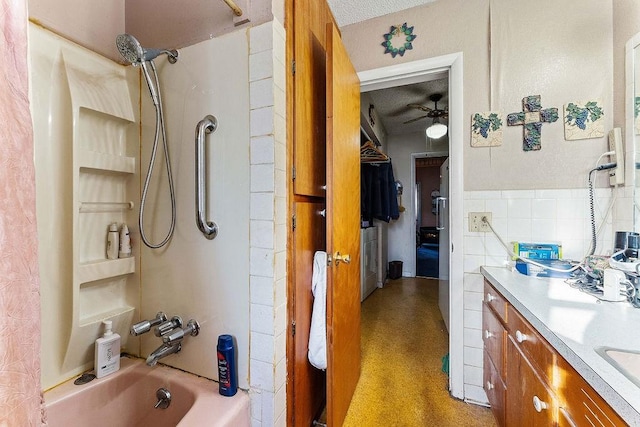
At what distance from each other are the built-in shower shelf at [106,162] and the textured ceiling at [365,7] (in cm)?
150

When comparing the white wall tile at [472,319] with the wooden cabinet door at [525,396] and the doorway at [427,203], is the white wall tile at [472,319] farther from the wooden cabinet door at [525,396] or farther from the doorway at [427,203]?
the doorway at [427,203]

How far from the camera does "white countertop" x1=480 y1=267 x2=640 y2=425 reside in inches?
20.1

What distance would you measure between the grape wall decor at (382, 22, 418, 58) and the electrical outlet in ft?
3.66

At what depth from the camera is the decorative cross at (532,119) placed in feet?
4.82

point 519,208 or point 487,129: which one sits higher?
point 487,129

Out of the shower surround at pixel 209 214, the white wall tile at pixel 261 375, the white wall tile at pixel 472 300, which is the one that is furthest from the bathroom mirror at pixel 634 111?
the white wall tile at pixel 261 375

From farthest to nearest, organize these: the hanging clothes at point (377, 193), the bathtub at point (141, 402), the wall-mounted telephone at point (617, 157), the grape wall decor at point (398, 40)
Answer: the hanging clothes at point (377, 193), the grape wall decor at point (398, 40), the wall-mounted telephone at point (617, 157), the bathtub at point (141, 402)

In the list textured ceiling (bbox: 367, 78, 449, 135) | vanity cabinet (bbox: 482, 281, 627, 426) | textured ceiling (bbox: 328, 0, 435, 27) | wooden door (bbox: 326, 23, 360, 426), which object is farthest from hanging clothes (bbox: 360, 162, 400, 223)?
vanity cabinet (bbox: 482, 281, 627, 426)

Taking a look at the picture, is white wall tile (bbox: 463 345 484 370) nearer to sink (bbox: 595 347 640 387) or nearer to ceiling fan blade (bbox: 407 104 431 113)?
sink (bbox: 595 347 640 387)

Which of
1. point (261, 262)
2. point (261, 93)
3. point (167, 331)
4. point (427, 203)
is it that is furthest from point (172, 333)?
point (427, 203)

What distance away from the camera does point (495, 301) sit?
4.25ft

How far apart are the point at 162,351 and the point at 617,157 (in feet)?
7.47

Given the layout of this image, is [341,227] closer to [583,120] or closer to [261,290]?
[261,290]

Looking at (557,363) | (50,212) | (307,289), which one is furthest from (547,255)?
(50,212)
